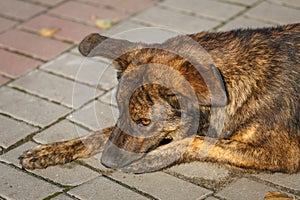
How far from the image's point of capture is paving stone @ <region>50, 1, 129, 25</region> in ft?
24.8

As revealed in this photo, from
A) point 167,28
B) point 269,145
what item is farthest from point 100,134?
point 167,28

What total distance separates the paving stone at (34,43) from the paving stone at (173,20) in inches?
40.5

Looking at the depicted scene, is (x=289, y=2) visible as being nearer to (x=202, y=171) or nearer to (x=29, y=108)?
(x=202, y=171)

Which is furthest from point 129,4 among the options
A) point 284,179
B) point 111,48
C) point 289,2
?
point 284,179

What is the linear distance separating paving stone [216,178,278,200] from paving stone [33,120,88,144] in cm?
141

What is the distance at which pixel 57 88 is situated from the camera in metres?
6.36

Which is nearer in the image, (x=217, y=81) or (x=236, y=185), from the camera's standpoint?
(x=217, y=81)

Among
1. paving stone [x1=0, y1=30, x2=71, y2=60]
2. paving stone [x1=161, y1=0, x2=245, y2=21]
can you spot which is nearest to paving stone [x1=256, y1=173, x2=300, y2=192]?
paving stone [x1=161, y1=0, x2=245, y2=21]

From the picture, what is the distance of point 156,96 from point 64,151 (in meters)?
1.04

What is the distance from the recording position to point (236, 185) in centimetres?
502

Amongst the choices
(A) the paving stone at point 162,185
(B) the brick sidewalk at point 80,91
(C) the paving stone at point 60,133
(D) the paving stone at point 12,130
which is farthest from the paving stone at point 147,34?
(A) the paving stone at point 162,185

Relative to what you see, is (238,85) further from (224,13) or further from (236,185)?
(224,13)

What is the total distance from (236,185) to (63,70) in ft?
8.00

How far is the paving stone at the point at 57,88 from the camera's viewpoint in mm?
6188
